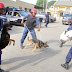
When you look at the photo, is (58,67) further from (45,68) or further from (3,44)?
(3,44)

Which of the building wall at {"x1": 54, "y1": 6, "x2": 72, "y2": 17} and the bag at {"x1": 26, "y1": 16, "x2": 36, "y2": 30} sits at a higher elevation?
the building wall at {"x1": 54, "y1": 6, "x2": 72, "y2": 17}

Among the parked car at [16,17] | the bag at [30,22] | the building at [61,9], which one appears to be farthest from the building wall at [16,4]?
the bag at [30,22]

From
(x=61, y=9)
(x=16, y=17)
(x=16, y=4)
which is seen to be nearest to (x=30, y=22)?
(x=16, y=17)

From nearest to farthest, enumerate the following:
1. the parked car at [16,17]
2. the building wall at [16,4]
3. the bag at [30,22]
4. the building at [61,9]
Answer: the bag at [30,22], the parked car at [16,17], the building wall at [16,4], the building at [61,9]

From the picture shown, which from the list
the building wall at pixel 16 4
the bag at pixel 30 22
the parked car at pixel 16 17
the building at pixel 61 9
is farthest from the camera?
the building at pixel 61 9

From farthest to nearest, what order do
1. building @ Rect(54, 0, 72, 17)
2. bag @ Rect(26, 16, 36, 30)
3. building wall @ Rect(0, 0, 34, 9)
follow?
building @ Rect(54, 0, 72, 17) → building wall @ Rect(0, 0, 34, 9) → bag @ Rect(26, 16, 36, 30)

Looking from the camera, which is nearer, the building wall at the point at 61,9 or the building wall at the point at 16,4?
the building wall at the point at 16,4

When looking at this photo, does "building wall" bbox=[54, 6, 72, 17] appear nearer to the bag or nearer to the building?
the building

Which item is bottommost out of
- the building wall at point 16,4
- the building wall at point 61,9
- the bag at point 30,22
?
the bag at point 30,22

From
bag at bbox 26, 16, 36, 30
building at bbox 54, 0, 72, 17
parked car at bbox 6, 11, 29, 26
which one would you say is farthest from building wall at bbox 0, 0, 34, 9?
bag at bbox 26, 16, 36, 30

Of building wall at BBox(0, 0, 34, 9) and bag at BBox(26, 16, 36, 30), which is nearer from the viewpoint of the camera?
bag at BBox(26, 16, 36, 30)

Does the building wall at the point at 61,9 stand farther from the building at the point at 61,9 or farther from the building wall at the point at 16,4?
the building wall at the point at 16,4

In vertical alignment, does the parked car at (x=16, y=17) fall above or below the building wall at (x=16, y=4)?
below

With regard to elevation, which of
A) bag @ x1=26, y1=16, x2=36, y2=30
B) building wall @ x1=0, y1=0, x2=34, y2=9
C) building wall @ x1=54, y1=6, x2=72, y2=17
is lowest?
bag @ x1=26, y1=16, x2=36, y2=30
